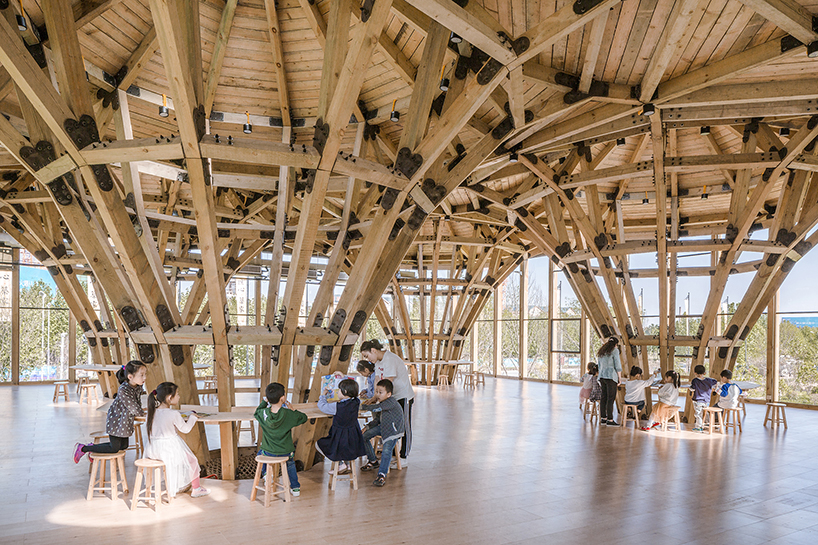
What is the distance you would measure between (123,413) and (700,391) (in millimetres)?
9705

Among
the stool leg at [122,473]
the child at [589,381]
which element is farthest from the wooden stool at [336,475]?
the child at [589,381]

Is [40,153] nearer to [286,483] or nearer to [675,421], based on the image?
[286,483]

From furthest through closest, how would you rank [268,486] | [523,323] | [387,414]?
[523,323] < [387,414] < [268,486]

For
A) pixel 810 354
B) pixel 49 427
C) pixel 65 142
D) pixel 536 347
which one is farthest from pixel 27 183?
pixel 810 354

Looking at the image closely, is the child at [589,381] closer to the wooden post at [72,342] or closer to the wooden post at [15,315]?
the wooden post at [72,342]

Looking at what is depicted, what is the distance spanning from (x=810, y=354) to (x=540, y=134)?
38.9 feet

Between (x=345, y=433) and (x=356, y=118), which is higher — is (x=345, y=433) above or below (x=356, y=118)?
below

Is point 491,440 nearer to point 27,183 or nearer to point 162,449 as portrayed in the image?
point 162,449

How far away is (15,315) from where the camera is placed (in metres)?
20.4

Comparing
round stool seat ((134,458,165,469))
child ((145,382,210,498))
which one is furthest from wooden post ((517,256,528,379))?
round stool seat ((134,458,165,469))

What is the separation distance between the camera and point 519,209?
12578 mm

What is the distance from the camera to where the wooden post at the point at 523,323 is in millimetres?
24750

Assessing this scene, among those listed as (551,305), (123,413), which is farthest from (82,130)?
(551,305)

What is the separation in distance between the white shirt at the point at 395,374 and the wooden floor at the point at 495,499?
1.01m
